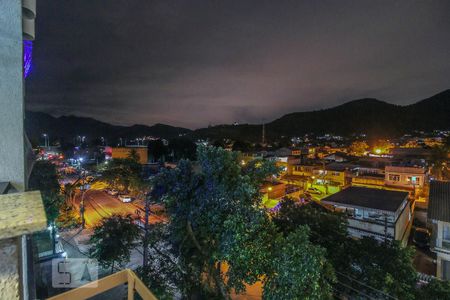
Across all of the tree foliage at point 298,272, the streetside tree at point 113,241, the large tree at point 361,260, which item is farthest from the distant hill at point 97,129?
the tree foliage at point 298,272

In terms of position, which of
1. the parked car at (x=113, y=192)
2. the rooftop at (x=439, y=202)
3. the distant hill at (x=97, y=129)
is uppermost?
the distant hill at (x=97, y=129)

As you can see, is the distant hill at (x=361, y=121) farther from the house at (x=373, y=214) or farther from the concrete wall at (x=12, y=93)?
the concrete wall at (x=12, y=93)

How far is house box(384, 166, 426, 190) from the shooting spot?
85.9 ft

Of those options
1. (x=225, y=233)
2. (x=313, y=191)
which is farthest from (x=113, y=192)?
(x=225, y=233)

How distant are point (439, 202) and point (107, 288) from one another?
602 inches

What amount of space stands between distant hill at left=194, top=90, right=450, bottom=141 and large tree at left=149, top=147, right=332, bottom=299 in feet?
310

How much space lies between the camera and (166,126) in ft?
580

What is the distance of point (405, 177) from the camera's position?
26938 millimetres

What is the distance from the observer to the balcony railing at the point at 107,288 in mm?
2354

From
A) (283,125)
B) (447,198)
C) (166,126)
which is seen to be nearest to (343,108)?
(283,125)

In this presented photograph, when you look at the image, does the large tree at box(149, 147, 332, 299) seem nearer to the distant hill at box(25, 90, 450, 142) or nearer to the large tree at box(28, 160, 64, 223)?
the large tree at box(28, 160, 64, 223)

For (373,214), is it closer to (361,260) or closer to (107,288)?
(361,260)

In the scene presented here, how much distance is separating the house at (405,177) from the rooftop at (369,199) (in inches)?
540

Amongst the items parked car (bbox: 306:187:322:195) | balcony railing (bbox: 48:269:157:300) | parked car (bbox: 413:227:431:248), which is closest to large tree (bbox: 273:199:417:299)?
balcony railing (bbox: 48:269:157:300)
